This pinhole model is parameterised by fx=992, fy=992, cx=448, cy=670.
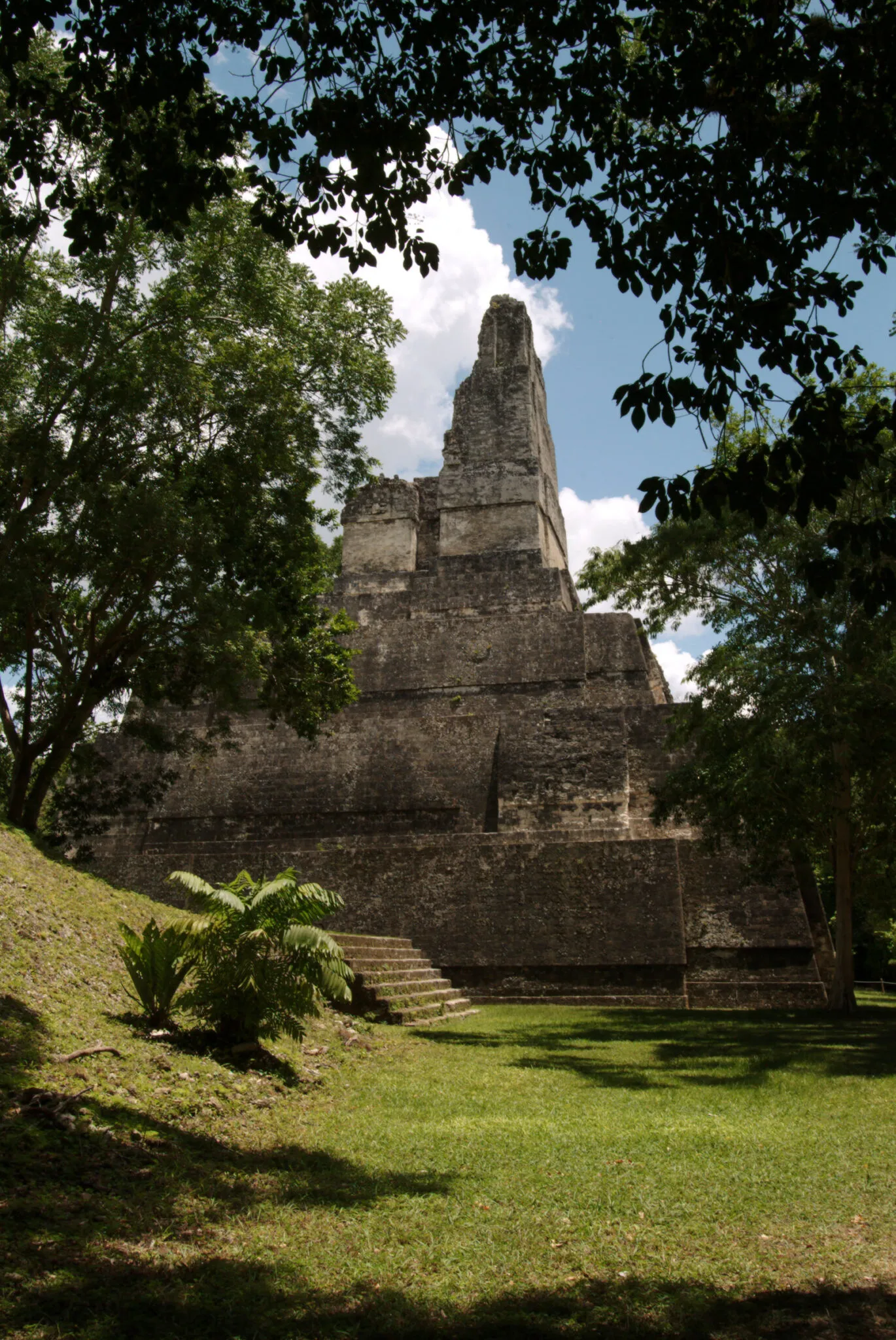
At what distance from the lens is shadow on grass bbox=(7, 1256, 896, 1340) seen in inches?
105

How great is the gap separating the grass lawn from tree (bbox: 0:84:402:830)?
8.68ft

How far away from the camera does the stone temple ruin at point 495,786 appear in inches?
497

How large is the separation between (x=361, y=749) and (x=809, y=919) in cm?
738

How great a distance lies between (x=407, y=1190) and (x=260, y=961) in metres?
2.16

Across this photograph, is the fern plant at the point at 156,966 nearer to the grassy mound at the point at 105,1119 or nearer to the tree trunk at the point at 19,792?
the grassy mound at the point at 105,1119

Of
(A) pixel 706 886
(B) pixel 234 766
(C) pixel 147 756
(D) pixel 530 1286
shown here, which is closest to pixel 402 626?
(B) pixel 234 766

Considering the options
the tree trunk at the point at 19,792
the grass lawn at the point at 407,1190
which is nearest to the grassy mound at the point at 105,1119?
the grass lawn at the point at 407,1190

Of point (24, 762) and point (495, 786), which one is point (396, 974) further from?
point (495, 786)

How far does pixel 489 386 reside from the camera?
19.3 meters

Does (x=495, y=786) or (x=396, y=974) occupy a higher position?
(x=495, y=786)

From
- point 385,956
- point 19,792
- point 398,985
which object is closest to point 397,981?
point 398,985

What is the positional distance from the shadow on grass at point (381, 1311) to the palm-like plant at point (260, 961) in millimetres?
2852

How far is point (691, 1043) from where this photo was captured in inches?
352

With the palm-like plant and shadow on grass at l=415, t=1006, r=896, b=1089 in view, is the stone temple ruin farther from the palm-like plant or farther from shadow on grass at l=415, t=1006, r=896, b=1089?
the palm-like plant
